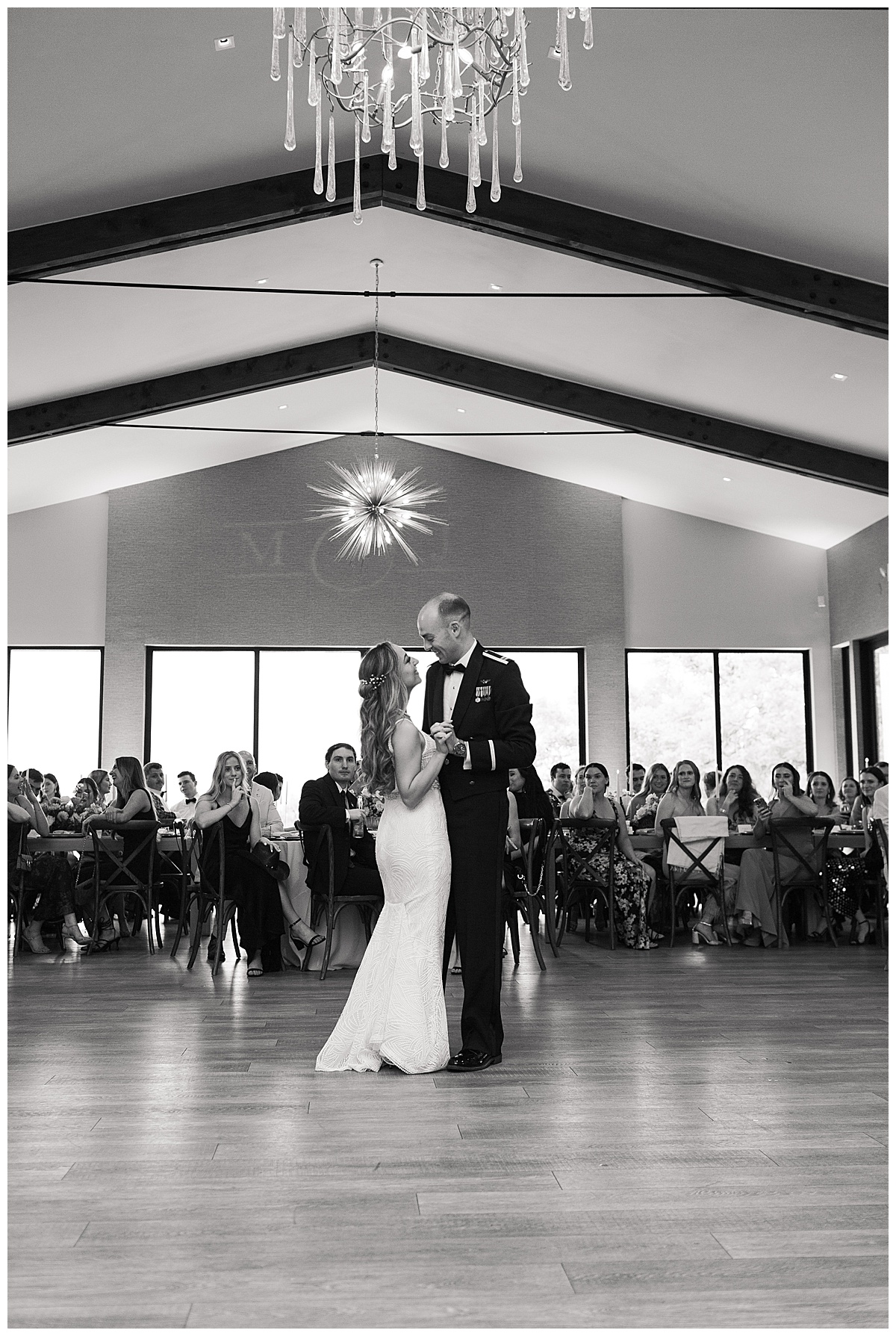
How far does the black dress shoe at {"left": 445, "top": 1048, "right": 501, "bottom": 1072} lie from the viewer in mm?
4016

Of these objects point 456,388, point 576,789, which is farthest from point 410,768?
point 456,388

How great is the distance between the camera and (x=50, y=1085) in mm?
3807

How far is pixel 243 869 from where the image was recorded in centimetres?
655

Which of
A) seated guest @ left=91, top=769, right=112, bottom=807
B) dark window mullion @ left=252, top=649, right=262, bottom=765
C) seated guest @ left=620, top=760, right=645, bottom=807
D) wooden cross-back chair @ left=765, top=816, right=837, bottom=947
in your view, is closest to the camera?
wooden cross-back chair @ left=765, top=816, right=837, bottom=947

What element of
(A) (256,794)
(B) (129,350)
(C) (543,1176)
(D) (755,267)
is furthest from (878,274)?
(C) (543,1176)

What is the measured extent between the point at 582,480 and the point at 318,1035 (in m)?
9.44

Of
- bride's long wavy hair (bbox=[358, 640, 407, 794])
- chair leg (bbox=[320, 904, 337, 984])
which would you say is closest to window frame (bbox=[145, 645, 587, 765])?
chair leg (bbox=[320, 904, 337, 984])

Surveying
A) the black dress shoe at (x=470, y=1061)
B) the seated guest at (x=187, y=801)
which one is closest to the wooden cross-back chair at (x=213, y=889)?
the seated guest at (x=187, y=801)

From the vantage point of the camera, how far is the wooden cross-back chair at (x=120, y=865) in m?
7.10

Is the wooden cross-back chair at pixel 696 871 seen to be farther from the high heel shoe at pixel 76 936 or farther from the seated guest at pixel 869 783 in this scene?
the high heel shoe at pixel 76 936

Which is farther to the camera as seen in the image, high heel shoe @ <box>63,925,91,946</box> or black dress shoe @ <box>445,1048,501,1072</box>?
high heel shoe @ <box>63,925,91,946</box>

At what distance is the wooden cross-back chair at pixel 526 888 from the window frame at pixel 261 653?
5.77 m

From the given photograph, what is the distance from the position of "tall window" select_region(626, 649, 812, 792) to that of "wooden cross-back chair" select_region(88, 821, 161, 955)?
7000mm

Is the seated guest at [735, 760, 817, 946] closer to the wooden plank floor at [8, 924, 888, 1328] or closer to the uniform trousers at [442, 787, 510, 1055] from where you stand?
the wooden plank floor at [8, 924, 888, 1328]
